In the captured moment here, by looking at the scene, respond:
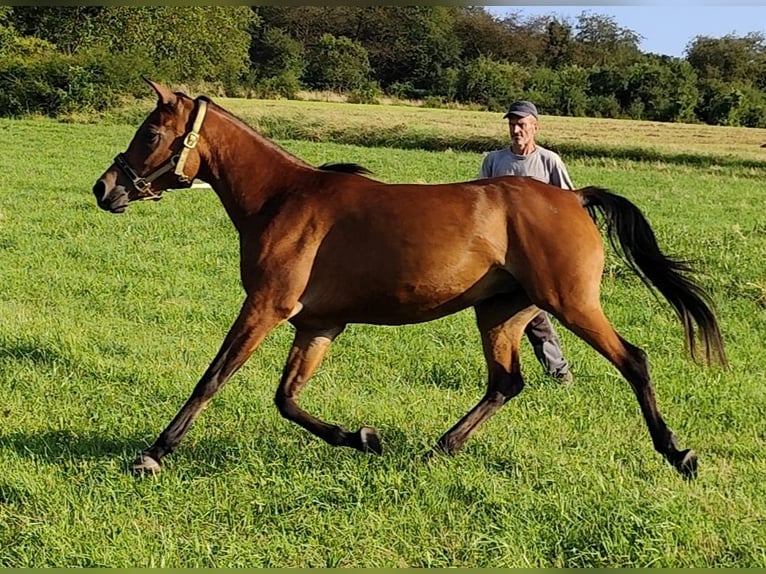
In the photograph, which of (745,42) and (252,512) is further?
(745,42)

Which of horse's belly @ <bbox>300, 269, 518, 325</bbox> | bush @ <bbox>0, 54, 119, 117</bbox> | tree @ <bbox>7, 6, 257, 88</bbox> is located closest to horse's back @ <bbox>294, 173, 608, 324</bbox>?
horse's belly @ <bbox>300, 269, 518, 325</bbox>

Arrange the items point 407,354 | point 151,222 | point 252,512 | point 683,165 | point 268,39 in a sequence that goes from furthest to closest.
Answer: point 268,39
point 683,165
point 151,222
point 407,354
point 252,512

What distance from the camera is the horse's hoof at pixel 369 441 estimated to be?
4777 mm

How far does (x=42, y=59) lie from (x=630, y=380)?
35964 mm

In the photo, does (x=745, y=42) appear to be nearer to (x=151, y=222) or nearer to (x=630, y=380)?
(x=151, y=222)

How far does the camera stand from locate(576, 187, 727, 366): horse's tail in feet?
16.3

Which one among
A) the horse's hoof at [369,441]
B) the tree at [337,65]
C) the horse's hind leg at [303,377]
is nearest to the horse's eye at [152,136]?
the horse's hind leg at [303,377]

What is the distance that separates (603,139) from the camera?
34625 millimetres

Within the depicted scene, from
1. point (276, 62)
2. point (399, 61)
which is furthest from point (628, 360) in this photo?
point (276, 62)

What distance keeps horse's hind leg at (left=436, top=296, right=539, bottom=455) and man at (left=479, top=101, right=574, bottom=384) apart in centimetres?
123

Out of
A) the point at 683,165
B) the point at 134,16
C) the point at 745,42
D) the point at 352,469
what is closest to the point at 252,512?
the point at 352,469

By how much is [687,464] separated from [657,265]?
1245 mm

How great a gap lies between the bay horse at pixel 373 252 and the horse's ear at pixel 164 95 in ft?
0.04

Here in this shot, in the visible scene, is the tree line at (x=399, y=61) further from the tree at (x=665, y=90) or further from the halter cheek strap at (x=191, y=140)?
the halter cheek strap at (x=191, y=140)
